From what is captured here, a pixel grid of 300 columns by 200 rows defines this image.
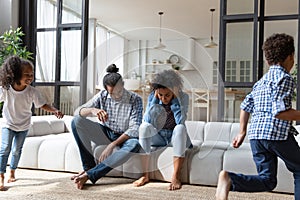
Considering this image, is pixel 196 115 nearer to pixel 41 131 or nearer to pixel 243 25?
pixel 243 25

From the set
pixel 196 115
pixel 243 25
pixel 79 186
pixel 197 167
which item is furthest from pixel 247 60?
pixel 79 186

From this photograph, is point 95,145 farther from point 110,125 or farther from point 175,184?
point 175,184

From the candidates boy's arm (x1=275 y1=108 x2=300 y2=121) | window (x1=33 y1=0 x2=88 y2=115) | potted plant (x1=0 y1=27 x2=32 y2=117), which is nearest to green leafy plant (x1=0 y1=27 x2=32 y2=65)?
potted plant (x1=0 y1=27 x2=32 y2=117)

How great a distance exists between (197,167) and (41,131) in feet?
5.25

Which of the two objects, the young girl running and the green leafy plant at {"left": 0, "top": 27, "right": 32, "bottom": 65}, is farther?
the green leafy plant at {"left": 0, "top": 27, "right": 32, "bottom": 65}

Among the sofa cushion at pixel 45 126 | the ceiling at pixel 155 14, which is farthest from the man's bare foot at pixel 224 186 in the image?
the ceiling at pixel 155 14

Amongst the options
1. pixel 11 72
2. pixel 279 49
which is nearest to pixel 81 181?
pixel 11 72

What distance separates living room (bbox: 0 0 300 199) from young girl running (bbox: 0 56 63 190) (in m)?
0.55

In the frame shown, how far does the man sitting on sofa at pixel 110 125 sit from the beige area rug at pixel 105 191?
0.14 metres

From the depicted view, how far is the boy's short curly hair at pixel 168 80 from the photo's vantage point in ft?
8.20

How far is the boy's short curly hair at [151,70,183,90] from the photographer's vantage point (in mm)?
2500

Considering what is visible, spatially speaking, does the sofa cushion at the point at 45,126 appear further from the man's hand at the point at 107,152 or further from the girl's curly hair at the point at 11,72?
the man's hand at the point at 107,152

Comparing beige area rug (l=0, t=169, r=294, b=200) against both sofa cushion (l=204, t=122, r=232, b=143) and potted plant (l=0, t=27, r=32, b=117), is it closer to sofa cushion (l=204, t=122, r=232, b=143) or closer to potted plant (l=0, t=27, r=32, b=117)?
sofa cushion (l=204, t=122, r=232, b=143)

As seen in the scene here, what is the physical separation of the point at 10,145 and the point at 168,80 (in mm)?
1203
